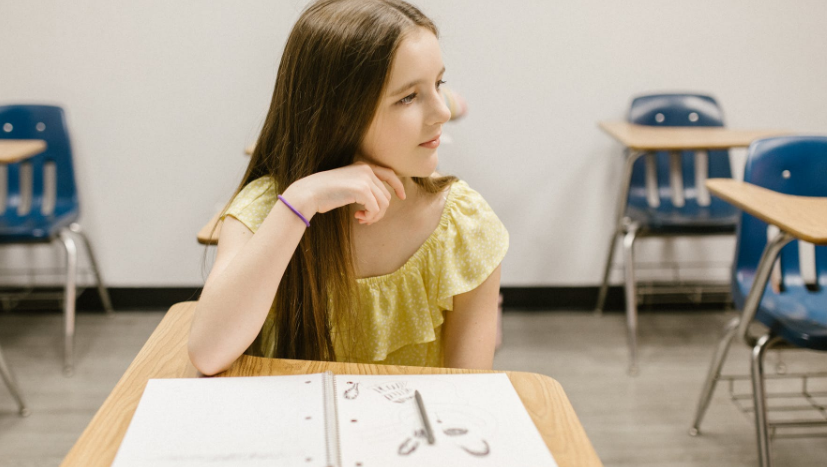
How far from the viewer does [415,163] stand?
913 mm

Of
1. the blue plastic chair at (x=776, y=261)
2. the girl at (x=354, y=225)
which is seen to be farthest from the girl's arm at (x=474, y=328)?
the blue plastic chair at (x=776, y=261)

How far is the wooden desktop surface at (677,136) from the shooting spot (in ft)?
7.16

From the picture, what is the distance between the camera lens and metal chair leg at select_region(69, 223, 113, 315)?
2602 mm

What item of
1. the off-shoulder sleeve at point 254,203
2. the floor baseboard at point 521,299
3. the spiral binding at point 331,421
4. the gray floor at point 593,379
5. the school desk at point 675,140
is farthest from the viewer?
the floor baseboard at point 521,299

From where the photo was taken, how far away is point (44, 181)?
2.66m

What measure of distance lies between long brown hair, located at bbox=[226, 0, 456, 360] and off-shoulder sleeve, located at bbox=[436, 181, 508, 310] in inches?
5.7

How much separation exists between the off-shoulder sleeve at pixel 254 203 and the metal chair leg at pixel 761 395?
126cm

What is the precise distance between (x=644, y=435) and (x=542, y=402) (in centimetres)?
145

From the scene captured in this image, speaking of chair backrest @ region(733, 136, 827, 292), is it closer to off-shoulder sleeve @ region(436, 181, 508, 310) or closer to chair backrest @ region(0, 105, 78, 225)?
off-shoulder sleeve @ region(436, 181, 508, 310)

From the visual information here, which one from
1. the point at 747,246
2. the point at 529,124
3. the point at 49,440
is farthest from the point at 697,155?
the point at 49,440

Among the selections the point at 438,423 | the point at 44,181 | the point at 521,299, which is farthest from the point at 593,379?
the point at 44,181

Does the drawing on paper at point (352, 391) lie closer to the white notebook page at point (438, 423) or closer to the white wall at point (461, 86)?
the white notebook page at point (438, 423)

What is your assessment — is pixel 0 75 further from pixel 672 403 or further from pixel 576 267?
pixel 672 403

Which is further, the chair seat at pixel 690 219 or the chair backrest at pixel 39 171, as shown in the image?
the chair backrest at pixel 39 171
